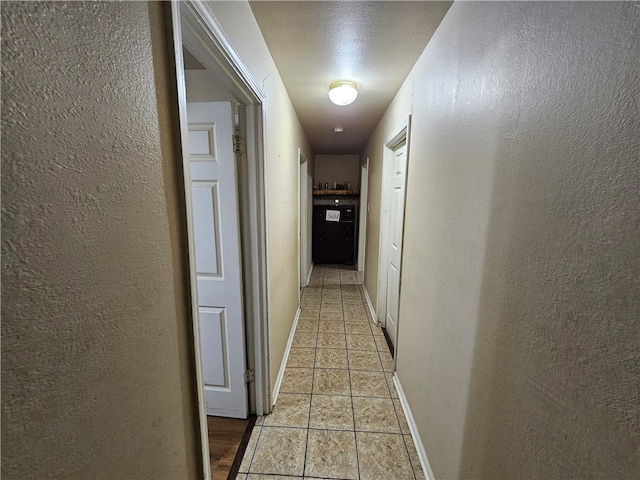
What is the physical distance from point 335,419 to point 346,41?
227 cm

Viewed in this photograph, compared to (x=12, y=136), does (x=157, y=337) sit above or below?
below

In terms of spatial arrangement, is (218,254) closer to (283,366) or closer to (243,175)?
(243,175)

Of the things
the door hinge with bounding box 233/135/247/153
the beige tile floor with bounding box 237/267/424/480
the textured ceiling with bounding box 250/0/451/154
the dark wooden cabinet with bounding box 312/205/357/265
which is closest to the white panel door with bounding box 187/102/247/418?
the door hinge with bounding box 233/135/247/153

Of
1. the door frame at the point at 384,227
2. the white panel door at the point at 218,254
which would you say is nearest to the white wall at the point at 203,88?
the white panel door at the point at 218,254

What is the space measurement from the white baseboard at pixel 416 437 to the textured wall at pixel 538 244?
3.7 inches

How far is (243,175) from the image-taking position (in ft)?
4.78

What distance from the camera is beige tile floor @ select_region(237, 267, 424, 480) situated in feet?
4.55

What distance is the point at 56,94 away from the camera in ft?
1.27

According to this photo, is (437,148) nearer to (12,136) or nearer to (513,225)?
(513,225)

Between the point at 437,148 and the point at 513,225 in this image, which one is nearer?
the point at 513,225

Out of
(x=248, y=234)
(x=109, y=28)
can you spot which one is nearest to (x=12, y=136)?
(x=109, y=28)

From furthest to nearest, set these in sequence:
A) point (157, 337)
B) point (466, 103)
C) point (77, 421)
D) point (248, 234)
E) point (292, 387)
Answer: point (292, 387)
point (248, 234)
point (466, 103)
point (157, 337)
point (77, 421)

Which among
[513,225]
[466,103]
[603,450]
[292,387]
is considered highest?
[466,103]

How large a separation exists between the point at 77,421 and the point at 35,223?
0.33 metres
